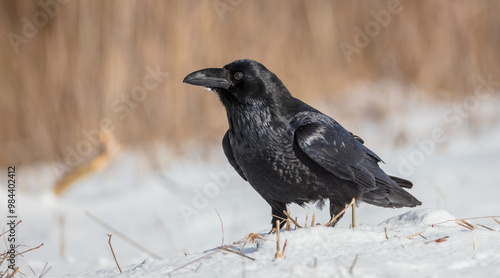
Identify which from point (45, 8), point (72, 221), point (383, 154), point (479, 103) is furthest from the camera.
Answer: point (479, 103)

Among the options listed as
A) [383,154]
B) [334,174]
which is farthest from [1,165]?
[334,174]

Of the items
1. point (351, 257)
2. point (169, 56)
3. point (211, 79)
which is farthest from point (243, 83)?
point (169, 56)

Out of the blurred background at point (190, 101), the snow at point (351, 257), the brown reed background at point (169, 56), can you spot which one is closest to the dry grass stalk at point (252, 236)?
the snow at point (351, 257)

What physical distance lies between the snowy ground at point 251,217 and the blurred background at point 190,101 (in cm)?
3

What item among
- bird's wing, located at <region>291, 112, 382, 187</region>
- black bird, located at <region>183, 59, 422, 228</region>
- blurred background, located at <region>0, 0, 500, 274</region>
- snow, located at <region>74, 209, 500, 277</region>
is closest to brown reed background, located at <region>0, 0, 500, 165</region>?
blurred background, located at <region>0, 0, 500, 274</region>

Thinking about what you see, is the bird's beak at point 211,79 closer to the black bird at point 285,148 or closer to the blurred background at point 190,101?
the black bird at point 285,148

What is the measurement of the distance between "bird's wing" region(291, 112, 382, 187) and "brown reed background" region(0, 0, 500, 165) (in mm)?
3835

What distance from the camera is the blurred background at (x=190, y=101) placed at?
6340 mm

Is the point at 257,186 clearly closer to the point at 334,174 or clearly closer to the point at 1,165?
the point at 334,174

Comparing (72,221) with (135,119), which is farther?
(135,119)

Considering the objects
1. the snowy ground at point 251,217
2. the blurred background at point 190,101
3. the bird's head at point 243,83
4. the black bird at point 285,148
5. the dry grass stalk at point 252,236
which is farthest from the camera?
the blurred background at point 190,101

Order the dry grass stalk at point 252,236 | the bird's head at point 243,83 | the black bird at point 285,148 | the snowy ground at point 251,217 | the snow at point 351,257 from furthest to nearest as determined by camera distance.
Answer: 1. the bird's head at point 243,83
2. the black bird at point 285,148
3. the dry grass stalk at point 252,236
4. the snowy ground at point 251,217
5. the snow at point 351,257

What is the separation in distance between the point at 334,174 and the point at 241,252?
3.40ft

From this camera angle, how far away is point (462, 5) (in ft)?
27.1
